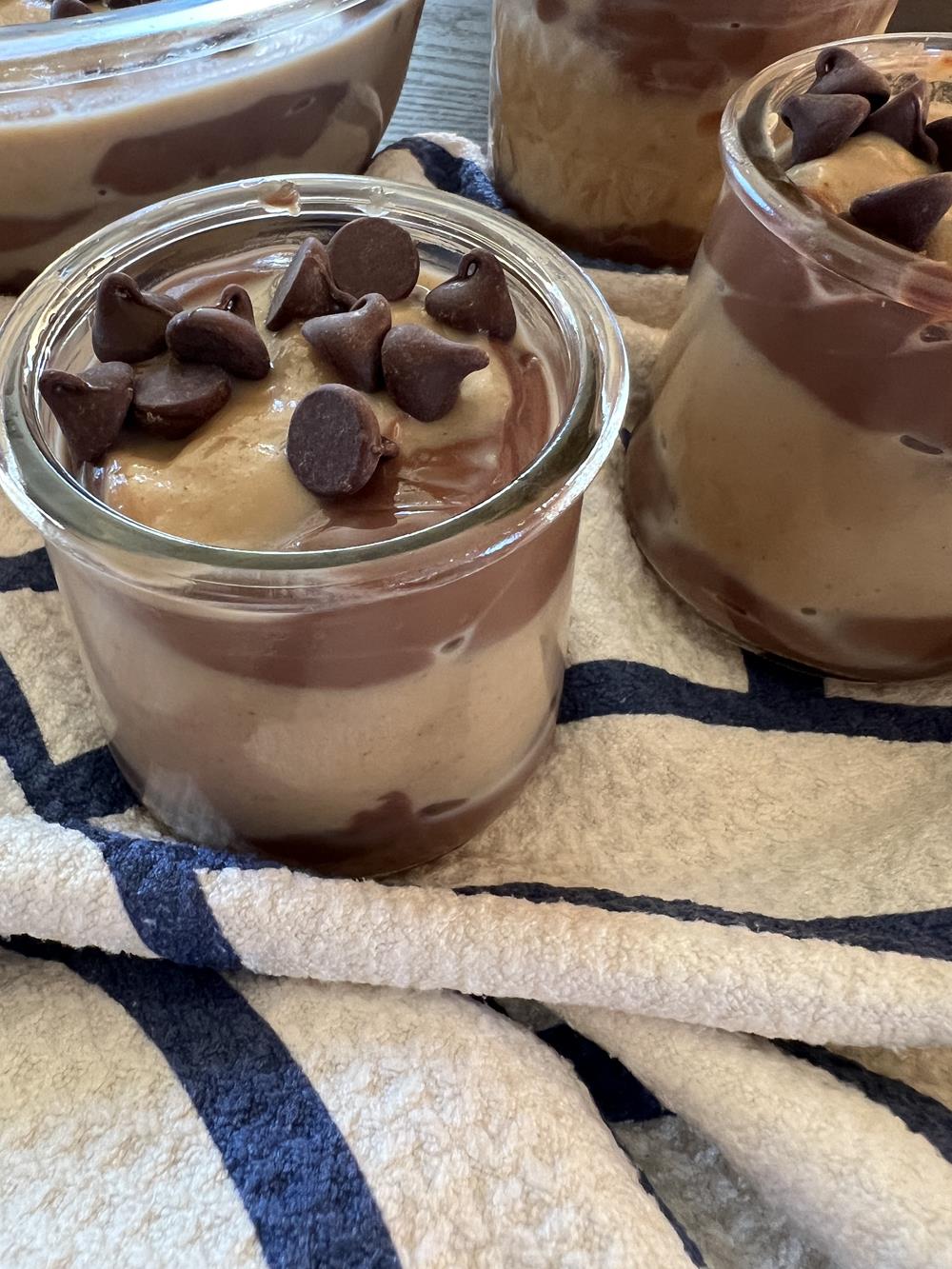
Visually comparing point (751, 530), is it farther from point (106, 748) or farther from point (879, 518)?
point (106, 748)

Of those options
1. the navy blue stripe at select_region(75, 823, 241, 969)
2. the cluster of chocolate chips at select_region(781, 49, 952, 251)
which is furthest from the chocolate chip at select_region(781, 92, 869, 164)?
the navy blue stripe at select_region(75, 823, 241, 969)

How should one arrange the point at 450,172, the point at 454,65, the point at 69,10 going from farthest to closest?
the point at 454,65
the point at 450,172
the point at 69,10

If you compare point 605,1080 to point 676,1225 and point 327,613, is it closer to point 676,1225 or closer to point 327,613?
point 676,1225

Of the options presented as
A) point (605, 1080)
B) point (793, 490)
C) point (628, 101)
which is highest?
point (628, 101)

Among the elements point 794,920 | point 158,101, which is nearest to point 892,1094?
point 794,920

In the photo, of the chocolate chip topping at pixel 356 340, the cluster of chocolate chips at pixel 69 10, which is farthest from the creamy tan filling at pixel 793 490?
the cluster of chocolate chips at pixel 69 10

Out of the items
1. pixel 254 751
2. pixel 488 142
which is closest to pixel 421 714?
pixel 254 751
